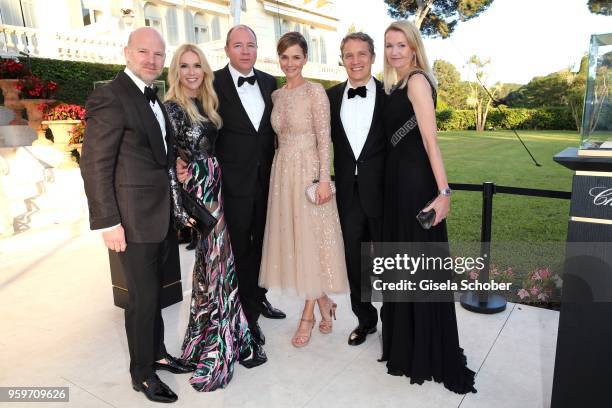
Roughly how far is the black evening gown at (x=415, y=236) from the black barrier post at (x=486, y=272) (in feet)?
3.38

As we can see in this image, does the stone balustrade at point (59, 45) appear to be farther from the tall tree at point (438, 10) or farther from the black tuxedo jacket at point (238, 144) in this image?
the tall tree at point (438, 10)

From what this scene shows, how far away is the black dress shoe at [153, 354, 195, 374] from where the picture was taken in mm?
2955

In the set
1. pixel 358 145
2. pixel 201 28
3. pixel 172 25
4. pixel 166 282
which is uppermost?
pixel 201 28

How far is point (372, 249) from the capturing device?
10.4 feet

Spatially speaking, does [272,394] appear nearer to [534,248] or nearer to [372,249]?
[372,249]

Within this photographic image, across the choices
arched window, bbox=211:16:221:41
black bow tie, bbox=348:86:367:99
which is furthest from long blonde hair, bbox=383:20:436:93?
arched window, bbox=211:16:221:41

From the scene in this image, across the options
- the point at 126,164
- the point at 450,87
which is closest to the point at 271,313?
the point at 126,164

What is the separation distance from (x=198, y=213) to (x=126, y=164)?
58 centimetres

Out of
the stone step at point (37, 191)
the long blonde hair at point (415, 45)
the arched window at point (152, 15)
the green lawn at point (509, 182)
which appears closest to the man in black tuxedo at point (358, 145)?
the long blonde hair at point (415, 45)

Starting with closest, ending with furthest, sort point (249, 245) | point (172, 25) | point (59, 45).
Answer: point (249, 245)
point (59, 45)
point (172, 25)

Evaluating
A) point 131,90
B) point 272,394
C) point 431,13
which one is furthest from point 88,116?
point 431,13

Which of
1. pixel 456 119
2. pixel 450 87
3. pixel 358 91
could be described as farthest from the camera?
pixel 450 87

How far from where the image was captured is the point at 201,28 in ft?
85.0

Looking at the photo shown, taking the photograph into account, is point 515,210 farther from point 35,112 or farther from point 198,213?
point 35,112
